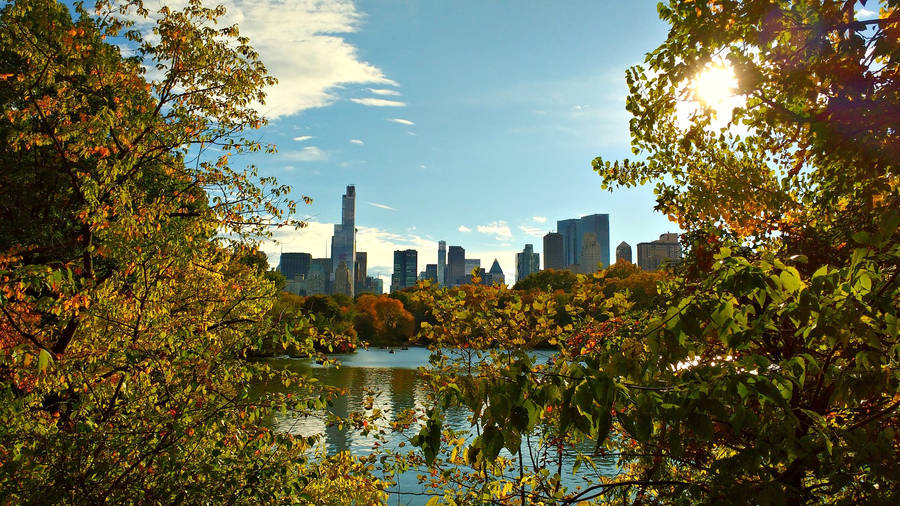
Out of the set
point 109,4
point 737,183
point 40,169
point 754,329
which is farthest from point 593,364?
point 40,169

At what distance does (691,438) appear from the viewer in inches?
209

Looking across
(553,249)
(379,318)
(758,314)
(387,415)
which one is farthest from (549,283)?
(553,249)

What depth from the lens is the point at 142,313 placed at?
6055 millimetres

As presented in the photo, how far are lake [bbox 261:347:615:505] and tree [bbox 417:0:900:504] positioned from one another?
1892 mm

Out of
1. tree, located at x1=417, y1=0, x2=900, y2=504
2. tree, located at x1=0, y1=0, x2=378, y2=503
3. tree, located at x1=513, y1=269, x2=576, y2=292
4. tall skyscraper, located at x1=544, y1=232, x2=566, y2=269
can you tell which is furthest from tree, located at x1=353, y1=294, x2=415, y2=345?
tall skyscraper, located at x1=544, y1=232, x2=566, y2=269

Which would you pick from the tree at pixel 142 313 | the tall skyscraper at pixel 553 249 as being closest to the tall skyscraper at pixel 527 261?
the tall skyscraper at pixel 553 249

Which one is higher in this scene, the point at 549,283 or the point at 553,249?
the point at 553,249

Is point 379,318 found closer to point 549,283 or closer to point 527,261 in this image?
point 549,283

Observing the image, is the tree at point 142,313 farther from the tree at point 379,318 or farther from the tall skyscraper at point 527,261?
the tall skyscraper at point 527,261

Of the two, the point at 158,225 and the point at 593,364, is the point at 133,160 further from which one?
the point at 593,364

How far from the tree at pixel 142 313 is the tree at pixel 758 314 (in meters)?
2.44

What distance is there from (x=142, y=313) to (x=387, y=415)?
20196mm

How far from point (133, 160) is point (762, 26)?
655 centimetres

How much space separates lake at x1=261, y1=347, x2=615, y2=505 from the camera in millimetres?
8423
